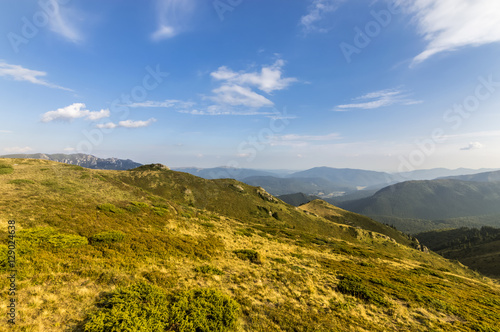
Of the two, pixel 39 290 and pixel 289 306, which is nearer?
pixel 39 290

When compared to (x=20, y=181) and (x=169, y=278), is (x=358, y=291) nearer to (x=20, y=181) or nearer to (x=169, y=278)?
(x=169, y=278)

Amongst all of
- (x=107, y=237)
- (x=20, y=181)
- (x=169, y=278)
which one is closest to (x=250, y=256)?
(x=169, y=278)

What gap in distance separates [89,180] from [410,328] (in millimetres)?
50998

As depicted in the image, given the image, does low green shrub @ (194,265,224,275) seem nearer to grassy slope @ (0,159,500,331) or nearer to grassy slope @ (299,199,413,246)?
grassy slope @ (0,159,500,331)

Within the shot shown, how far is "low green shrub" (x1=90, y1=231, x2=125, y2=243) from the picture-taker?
15710mm

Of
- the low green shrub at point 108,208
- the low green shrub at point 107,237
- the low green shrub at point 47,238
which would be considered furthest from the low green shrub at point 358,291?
the low green shrub at point 108,208

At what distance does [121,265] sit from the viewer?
13242 mm

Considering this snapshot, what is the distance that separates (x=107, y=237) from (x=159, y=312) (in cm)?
1030

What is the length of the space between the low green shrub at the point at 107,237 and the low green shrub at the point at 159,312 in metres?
7.37

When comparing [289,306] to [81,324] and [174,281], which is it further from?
[81,324]

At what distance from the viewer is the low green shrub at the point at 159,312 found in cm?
823

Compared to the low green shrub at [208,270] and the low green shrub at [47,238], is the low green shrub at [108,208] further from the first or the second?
the low green shrub at [208,270]

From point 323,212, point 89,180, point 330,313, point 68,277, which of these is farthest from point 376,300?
point 323,212

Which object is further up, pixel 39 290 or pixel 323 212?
pixel 39 290
